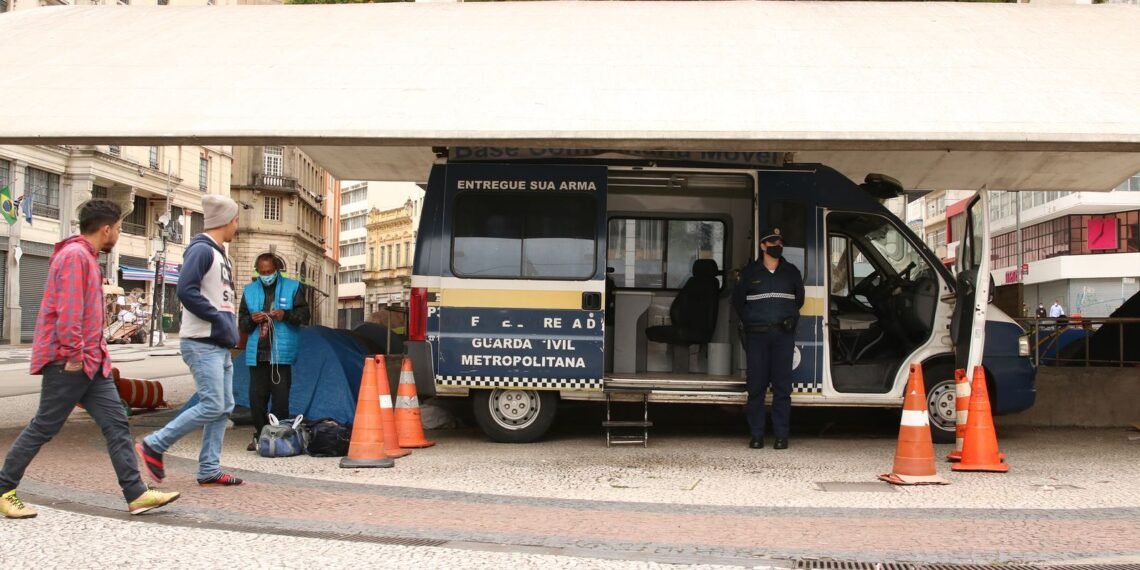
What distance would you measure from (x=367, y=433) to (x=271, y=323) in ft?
4.18

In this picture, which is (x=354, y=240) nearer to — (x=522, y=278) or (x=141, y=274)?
(x=141, y=274)

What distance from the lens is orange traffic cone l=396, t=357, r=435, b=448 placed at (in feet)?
28.4

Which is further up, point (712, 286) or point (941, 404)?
point (712, 286)

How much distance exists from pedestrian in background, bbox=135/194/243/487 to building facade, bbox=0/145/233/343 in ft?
68.5

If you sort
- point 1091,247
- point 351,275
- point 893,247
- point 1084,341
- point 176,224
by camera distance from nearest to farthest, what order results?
point 893,247
point 1084,341
point 1091,247
point 176,224
point 351,275

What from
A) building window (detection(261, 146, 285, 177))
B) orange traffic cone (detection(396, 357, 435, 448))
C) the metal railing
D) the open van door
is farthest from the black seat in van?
building window (detection(261, 146, 285, 177))

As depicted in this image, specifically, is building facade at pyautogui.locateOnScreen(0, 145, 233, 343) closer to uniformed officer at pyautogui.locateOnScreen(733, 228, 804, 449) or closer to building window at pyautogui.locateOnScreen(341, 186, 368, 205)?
uniformed officer at pyautogui.locateOnScreen(733, 228, 804, 449)

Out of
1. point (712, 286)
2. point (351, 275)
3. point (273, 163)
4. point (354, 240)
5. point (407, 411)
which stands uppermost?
point (273, 163)

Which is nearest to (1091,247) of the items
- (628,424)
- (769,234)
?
(769,234)

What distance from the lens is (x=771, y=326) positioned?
28.5 ft

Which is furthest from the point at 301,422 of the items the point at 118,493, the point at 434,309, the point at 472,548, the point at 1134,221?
the point at 1134,221

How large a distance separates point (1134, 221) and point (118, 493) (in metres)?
49.3

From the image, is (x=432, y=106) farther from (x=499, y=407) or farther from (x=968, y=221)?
(x=968, y=221)

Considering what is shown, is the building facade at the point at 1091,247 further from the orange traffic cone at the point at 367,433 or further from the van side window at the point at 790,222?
the orange traffic cone at the point at 367,433
